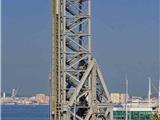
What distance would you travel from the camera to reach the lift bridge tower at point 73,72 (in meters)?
36.2

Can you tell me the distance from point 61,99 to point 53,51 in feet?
8.62

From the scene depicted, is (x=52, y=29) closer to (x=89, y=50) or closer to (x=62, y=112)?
(x=89, y=50)

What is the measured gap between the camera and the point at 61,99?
119 feet

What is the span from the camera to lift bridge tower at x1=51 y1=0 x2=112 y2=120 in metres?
36.2

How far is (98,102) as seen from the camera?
37.3m

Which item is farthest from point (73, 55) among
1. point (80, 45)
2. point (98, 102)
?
point (98, 102)

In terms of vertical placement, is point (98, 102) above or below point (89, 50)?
below

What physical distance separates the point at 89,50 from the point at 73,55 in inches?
36.4

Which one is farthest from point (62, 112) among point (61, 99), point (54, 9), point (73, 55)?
point (54, 9)

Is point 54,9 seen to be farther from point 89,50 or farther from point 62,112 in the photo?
point 62,112

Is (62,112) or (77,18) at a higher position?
(77,18)

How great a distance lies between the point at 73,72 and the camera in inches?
1453

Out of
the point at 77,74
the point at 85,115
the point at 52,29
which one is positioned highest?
the point at 52,29

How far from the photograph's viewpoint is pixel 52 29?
121ft
